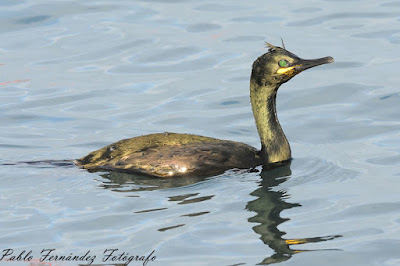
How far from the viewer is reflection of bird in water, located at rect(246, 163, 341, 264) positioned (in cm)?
824

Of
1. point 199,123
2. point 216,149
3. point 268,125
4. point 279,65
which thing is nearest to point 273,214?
point 216,149

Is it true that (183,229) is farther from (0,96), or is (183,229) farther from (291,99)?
(0,96)

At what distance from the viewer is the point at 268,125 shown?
1092cm

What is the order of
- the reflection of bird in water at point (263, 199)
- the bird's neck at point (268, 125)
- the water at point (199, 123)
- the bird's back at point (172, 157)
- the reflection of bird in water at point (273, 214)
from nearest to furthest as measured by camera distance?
the reflection of bird in water at point (273, 214) → the reflection of bird in water at point (263, 199) → the water at point (199, 123) → the bird's back at point (172, 157) → the bird's neck at point (268, 125)

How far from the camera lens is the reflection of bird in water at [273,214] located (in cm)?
824

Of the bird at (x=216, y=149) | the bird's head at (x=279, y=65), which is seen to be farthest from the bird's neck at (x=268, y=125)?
the bird's head at (x=279, y=65)

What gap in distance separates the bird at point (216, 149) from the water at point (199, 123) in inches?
5.6

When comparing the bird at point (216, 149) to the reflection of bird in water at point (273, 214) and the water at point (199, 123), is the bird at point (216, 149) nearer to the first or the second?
the water at point (199, 123)

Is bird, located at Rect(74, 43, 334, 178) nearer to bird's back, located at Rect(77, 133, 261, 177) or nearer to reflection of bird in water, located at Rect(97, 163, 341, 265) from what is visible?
bird's back, located at Rect(77, 133, 261, 177)

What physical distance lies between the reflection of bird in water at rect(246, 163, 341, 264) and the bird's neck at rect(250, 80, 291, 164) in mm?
176

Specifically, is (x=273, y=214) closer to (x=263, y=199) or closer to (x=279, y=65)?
(x=263, y=199)

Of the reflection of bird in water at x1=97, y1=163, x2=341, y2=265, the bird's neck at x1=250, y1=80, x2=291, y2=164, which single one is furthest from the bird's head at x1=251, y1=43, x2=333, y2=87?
the reflection of bird in water at x1=97, y1=163, x2=341, y2=265

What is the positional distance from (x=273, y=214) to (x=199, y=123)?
376 cm

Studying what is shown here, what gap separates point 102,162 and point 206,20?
25.5 feet
